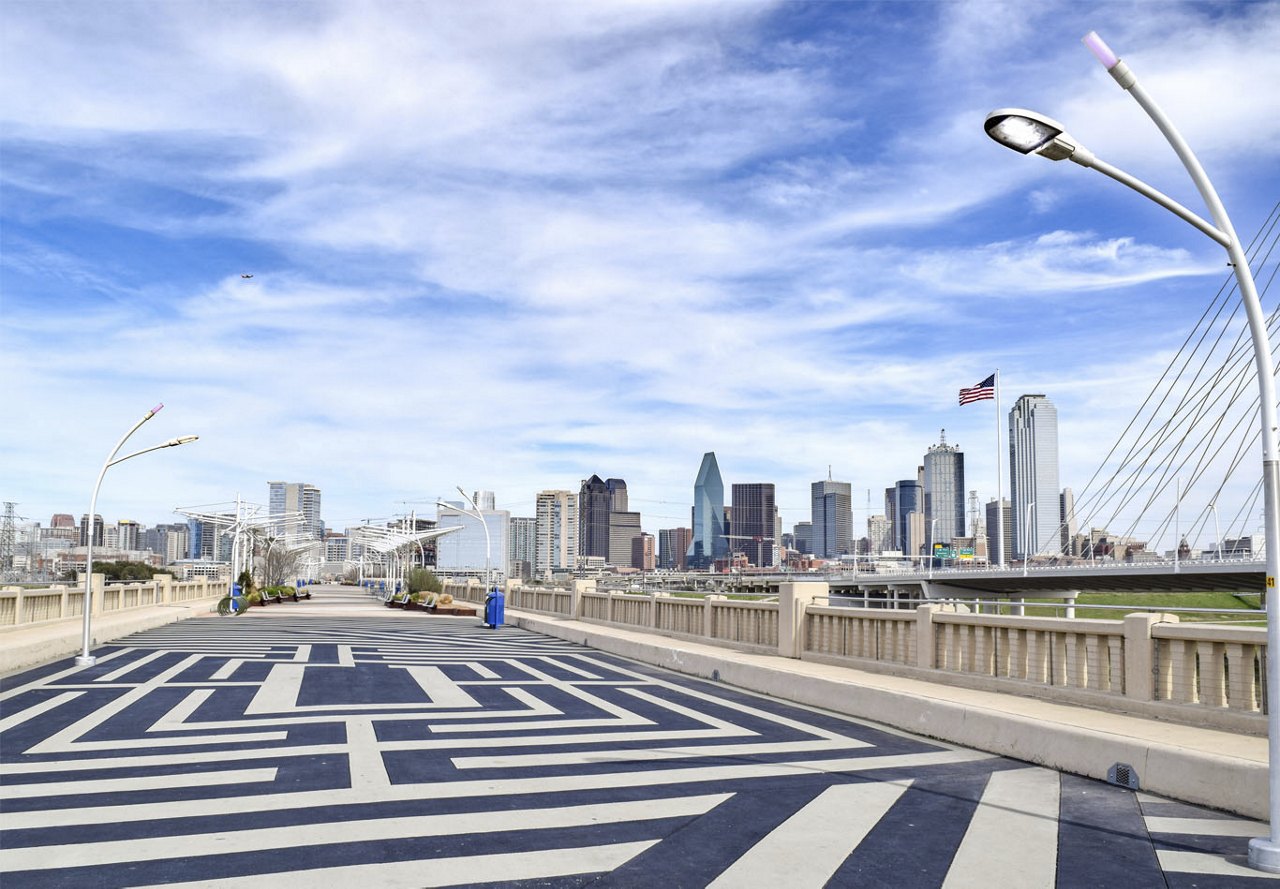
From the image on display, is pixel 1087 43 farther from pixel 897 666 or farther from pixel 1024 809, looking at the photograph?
pixel 897 666

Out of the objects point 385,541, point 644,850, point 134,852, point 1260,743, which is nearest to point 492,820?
point 644,850

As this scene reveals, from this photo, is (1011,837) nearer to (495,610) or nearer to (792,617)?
(792,617)

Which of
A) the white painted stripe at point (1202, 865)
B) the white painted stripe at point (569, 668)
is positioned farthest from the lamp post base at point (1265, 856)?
the white painted stripe at point (569, 668)

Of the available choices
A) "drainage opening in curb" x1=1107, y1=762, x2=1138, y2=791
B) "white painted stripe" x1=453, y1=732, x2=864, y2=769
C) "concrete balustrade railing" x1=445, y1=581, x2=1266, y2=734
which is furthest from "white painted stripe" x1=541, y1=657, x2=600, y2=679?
"drainage opening in curb" x1=1107, y1=762, x2=1138, y2=791

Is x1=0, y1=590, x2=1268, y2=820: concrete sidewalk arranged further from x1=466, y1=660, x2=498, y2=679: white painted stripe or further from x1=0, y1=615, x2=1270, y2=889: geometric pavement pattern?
x1=466, y1=660, x2=498, y2=679: white painted stripe

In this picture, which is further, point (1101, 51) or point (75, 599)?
point (75, 599)

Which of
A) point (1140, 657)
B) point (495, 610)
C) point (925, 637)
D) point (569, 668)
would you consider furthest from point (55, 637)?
point (1140, 657)
